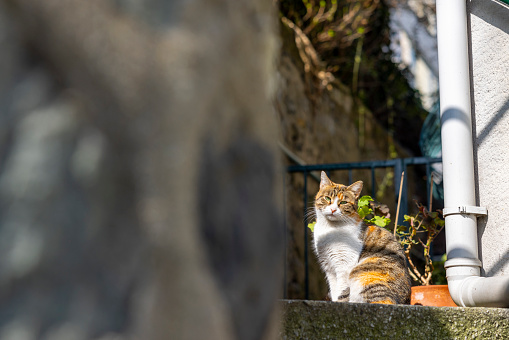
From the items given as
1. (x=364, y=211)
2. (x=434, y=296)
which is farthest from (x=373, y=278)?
(x=364, y=211)

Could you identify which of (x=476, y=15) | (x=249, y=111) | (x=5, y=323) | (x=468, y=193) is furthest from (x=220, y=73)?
(x=476, y=15)

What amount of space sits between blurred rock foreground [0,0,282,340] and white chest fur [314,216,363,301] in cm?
272

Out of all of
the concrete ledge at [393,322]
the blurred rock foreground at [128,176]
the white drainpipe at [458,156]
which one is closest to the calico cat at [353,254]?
the white drainpipe at [458,156]

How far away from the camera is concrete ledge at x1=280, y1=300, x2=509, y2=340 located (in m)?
1.63

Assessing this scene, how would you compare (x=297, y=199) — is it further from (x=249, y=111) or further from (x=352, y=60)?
Answer: (x=249, y=111)

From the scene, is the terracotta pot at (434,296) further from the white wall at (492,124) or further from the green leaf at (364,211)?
the green leaf at (364,211)

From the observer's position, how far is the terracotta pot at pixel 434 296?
2512 mm

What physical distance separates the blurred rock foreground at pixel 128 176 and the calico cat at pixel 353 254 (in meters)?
2.44

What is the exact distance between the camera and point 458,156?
2320 mm

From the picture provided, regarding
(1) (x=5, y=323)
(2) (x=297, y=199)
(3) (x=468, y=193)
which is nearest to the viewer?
(1) (x=5, y=323)

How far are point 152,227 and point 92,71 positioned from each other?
0.26 feet

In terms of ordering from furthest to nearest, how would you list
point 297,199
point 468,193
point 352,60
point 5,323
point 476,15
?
point 352,60
point 297,199
point 476,15
point 468,193
point 5,323

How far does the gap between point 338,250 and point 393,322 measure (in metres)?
1.40

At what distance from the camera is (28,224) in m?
0.24
